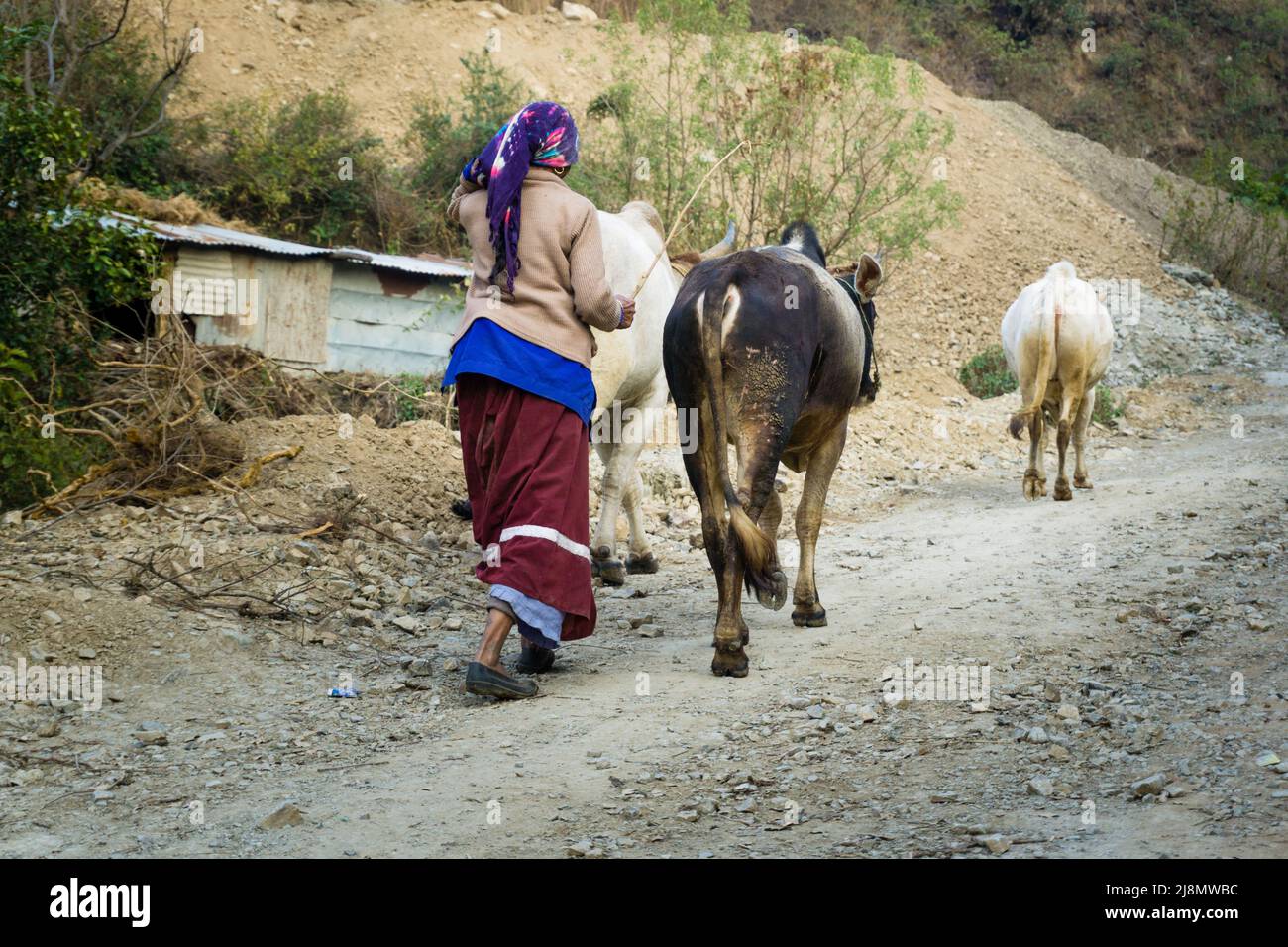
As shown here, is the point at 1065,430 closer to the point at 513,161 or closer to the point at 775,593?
the point at 775,593

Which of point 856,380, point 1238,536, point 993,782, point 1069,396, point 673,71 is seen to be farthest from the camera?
point 673,71

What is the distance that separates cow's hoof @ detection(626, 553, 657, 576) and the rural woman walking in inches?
108

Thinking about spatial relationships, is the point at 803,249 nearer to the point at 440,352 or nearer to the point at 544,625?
the point at 544,625

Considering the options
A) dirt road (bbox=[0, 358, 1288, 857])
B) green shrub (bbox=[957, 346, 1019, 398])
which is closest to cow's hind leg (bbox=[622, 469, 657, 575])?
dirt road (bbox=[0, 358, 1288, 857])

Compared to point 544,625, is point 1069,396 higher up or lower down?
higher up

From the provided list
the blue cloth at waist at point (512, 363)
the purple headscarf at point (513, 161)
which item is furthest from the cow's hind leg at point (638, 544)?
the purple headscarf at point (513, 161)

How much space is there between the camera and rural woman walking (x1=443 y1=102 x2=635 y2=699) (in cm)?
480

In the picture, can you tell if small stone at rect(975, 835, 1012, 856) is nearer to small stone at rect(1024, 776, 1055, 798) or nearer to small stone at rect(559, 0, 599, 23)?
small stone at rect(1024, 776, 1055, 798)

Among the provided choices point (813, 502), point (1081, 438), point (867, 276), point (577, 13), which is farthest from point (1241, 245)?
point (813, 502)

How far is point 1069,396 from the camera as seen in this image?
9820 mm

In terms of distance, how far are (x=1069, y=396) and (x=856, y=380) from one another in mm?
4662

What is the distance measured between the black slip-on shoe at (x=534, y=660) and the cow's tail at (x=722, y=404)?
3.22 ft

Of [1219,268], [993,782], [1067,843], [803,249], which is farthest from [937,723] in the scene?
[1219,268]

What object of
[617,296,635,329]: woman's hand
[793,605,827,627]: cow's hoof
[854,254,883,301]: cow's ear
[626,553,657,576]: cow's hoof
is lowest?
[626,553,657,576]: cow's hoof
